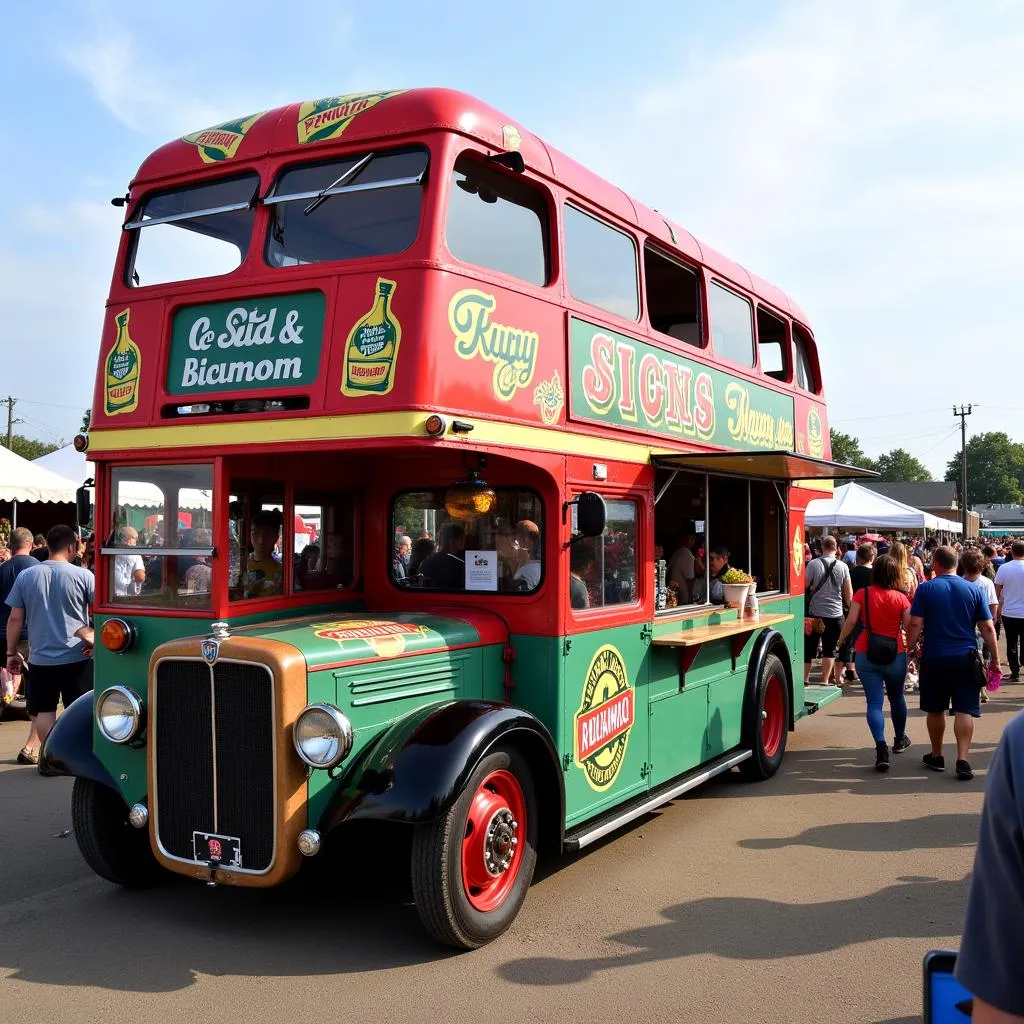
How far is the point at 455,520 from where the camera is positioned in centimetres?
587

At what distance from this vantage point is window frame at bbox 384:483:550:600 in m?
5.60

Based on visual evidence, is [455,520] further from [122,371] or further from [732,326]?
[732,326]

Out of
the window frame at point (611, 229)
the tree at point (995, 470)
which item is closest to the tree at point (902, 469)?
the tree at point (995, 470)

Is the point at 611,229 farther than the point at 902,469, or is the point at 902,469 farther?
the point at 902,469

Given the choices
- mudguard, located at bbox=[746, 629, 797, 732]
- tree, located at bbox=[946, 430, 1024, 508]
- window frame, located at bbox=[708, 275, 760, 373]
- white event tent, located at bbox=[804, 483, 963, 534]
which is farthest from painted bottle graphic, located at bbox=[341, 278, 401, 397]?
tree, located at bbox=[946, 430, 1024, 508]

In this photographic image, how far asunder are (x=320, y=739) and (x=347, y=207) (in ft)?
8.65

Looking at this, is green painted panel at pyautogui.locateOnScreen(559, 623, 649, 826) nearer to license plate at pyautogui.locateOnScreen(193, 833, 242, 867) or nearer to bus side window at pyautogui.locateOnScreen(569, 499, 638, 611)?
bus side window at pyautogui.locateOnScreen(569, 499, 638, 611)

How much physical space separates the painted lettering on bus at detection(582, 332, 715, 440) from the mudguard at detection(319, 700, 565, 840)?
1992mm

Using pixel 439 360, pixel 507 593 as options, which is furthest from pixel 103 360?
pixel 507 593

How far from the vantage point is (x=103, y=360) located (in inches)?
219

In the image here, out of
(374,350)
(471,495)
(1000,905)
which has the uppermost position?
(374,350)

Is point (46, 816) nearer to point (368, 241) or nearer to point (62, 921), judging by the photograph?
point (62, 921)

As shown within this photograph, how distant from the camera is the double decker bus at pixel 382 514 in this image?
15.0ft

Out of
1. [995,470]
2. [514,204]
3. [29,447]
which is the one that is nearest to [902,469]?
[995,470]
